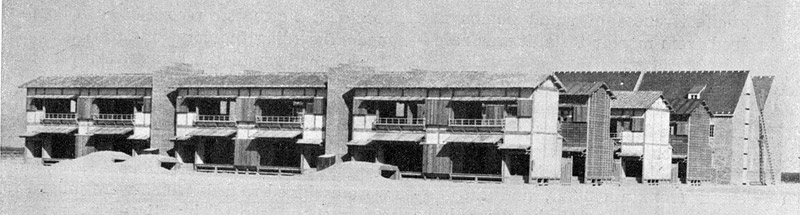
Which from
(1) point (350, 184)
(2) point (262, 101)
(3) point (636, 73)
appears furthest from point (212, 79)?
(3) point (636, 73)

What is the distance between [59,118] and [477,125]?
29198 mm

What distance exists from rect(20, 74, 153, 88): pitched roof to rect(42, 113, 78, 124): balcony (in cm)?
189

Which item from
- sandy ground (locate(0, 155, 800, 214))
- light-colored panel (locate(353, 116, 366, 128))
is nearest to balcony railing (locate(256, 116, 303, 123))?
light-colored panel (locate(353, 116, 366, 128))

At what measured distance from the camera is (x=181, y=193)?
34719 millimetres

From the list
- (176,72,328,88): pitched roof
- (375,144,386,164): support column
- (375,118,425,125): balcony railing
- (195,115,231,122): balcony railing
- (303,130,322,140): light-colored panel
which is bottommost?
(375,144,386,164): support column

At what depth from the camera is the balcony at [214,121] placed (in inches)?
2433

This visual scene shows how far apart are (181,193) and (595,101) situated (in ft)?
93.4

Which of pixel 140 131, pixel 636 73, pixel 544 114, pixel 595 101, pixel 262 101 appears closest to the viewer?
pixel 544 114

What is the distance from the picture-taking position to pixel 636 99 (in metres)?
62.1

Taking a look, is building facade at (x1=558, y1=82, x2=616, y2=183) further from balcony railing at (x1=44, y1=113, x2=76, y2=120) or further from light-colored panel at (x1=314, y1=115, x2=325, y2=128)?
balcony railing at (x1=44, y1=113, x2=76, y2=120)

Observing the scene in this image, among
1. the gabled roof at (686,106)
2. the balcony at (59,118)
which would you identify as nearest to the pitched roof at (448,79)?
the gabled roof at (686,106)

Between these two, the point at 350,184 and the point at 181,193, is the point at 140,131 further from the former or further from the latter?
the point at 181,193

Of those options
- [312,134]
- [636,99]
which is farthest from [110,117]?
[636,99]

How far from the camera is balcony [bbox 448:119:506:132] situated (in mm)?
52750
